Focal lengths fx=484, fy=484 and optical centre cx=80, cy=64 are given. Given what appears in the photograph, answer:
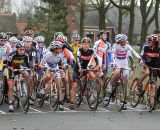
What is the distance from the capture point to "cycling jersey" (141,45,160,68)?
13.7 metres

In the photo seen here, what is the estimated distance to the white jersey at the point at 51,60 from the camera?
13.6 meters

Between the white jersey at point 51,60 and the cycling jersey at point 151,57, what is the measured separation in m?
2.40

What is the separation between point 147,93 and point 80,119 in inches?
94.3

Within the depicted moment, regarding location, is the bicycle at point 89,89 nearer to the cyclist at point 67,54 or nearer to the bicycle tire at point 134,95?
the cyclist at point 67,54

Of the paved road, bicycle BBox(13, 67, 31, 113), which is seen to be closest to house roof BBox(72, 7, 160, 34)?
the paved road

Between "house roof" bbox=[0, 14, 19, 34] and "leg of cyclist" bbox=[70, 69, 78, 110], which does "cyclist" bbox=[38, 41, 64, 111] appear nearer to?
"leg of cyclist" bbox=[70, 69, 78, 110]

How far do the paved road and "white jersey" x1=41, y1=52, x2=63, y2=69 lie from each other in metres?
1.28

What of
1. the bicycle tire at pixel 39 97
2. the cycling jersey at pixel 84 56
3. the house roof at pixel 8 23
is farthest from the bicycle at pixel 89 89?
the house roof at pixel 8 23

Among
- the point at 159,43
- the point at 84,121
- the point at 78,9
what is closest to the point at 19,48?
the point at 84,121

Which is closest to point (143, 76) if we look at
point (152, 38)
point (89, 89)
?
point (152, 38)

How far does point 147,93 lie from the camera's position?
1365 cm

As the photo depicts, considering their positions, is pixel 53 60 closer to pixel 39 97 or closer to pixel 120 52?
pixel 39 97

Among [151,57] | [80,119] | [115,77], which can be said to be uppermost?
[151,57]

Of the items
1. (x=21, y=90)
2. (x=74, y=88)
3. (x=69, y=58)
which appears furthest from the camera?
(x=69, y=58)
